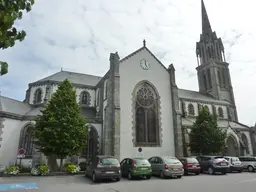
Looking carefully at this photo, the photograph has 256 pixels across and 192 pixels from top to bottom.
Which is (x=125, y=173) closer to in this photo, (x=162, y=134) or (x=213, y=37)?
(x=162, y=134)

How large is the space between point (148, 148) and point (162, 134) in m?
2.51

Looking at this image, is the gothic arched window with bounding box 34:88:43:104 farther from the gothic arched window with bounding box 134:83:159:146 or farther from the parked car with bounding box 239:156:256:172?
the parked car with bounding box 239:156:256:172

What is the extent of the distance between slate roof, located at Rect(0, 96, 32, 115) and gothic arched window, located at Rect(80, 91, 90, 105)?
23.2 feet

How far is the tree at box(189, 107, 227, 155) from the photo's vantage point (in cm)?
2264

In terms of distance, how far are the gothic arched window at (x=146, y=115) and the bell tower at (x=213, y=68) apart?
24.4 metres

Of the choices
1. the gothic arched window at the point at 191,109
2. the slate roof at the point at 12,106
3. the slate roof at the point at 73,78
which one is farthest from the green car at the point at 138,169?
the gothic arched window at the point at 191,109

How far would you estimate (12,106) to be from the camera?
20922 mm

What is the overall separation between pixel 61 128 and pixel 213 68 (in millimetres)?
38425

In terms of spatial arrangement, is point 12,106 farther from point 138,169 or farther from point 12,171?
point 138,169

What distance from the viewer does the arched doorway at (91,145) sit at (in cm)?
2083

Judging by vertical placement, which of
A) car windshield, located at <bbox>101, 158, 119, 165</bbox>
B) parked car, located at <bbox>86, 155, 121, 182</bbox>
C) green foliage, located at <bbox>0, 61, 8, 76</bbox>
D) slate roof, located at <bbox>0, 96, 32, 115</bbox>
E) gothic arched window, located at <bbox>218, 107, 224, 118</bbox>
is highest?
gothic arched window, located at <bbox>218, 107, 224, 118</bbox>

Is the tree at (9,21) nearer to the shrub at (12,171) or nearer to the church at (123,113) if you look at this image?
the shrub at (12,171)

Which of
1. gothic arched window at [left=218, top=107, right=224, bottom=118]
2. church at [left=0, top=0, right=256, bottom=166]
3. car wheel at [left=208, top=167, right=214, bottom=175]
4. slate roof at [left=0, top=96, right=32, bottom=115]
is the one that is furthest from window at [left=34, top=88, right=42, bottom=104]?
gothic arched window at [left=218, top=107, right=224, bottom=118]

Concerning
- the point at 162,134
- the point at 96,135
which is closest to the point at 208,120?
the point at 162,134
